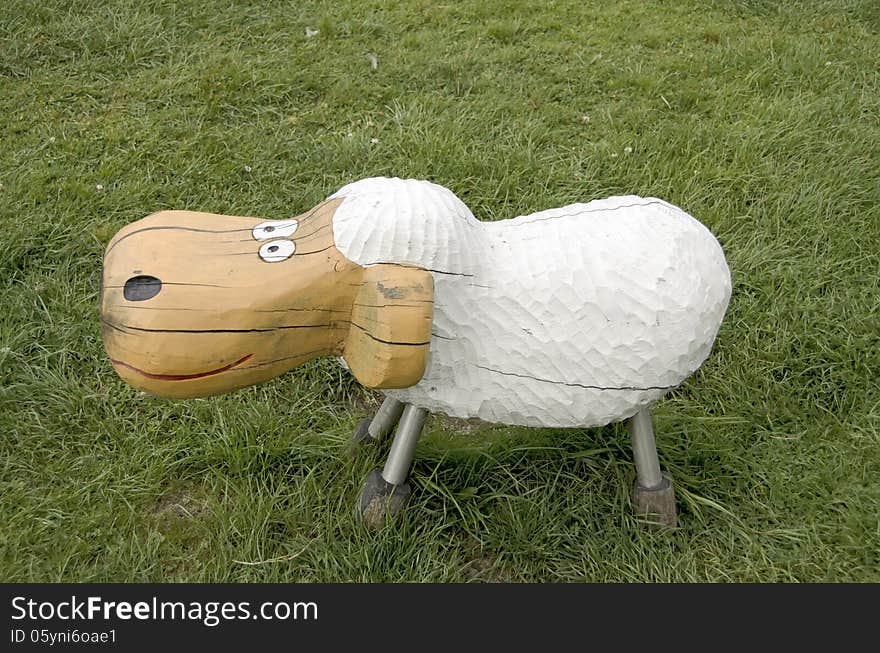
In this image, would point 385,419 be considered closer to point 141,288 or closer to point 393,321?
point 393,321

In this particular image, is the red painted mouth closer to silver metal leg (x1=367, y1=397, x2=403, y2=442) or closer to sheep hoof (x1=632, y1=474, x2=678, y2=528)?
silver metal leg (x1=367, y1=397, x2=403, y2=442)

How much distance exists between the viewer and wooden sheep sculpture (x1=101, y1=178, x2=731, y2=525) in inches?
59.6

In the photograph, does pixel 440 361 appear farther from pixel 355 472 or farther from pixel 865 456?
pixel 865 456

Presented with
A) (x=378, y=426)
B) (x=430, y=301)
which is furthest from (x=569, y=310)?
(x=378, y=426)

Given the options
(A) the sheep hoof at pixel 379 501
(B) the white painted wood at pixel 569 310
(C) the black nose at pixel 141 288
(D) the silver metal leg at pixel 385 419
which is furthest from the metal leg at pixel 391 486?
(C) the black nose at pixel 141 288

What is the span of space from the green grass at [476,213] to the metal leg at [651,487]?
50 millimetres

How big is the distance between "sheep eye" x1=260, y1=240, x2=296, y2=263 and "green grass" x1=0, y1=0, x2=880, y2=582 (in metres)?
0.90

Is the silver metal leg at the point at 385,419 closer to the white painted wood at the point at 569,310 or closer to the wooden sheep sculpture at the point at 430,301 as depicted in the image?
the wooden sheep sculpture at the point at 430,301

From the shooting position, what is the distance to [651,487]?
2234mm

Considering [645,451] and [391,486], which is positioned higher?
[645,451]

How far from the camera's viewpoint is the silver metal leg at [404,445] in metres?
2.06

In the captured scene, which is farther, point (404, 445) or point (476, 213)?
point (476, 213)

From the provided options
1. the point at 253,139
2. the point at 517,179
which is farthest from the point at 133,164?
the point at 517,179

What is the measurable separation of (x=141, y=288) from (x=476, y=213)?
2048 millimetres
